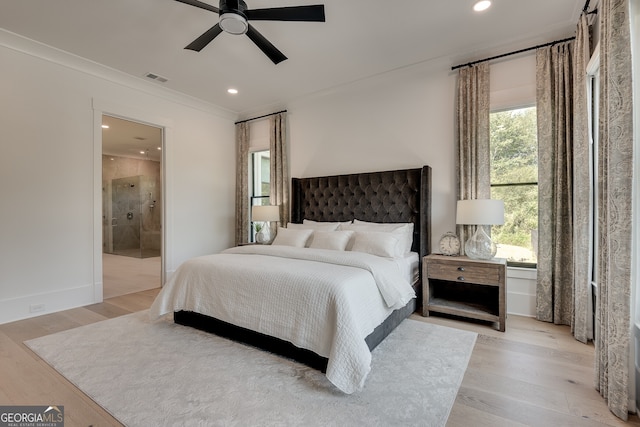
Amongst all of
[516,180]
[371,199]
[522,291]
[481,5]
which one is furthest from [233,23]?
[522,291]

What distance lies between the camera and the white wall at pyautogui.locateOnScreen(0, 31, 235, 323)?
3160mm

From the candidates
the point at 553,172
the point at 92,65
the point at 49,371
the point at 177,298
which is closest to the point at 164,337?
the point at 177,298

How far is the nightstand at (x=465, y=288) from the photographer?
2857 millimetres

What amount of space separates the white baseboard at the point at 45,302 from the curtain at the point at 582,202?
5.32 m

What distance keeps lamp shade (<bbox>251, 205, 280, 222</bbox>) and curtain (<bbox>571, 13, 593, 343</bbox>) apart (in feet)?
12.1

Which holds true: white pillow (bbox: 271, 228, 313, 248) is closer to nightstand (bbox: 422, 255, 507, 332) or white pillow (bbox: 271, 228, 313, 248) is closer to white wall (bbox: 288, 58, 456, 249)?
white wall (bbox: 288, 58, 456, 249)

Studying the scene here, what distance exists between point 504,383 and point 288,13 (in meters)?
3.09

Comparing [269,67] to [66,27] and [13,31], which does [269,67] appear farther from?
[13,31]

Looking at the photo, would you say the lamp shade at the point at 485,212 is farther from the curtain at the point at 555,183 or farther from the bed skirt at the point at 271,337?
the bed skirt at the point at 271,337

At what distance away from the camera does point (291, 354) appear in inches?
90.4

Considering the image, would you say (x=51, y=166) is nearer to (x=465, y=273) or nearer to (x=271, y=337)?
(x=271, y=337)

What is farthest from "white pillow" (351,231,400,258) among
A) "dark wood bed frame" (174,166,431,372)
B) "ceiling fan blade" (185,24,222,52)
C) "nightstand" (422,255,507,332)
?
"ceiling fan blade" (185,24,222,52)

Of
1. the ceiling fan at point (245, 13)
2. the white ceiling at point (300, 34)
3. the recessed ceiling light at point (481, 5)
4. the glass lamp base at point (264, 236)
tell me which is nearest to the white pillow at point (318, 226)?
the glass lamp base at point (264, 236)

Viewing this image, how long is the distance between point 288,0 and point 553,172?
3.04 meters
